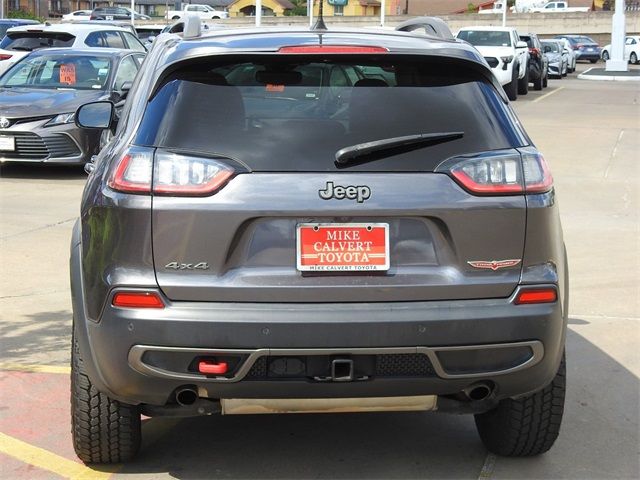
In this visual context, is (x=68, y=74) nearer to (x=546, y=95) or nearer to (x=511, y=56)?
(x=511, y=56)

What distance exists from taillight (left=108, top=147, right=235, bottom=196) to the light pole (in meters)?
38.5

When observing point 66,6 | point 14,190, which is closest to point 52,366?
point 14,190

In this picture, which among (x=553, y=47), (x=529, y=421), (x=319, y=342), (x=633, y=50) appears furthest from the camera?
(x=633, y=50)

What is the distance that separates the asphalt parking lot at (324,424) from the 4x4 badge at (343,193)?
126cm

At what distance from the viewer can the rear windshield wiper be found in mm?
3688

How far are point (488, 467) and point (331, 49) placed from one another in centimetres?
182

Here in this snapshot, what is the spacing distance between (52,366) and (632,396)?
300 centimetres

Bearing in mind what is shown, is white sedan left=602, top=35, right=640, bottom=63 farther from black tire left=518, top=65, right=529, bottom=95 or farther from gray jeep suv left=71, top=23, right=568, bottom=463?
gray jeep suv left=71, top=23, right=568, bottom=463

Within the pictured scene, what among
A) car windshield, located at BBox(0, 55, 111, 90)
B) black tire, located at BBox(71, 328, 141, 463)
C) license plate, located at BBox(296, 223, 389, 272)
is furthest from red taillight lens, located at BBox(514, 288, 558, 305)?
car windshield, located at BBox(0, 55, 111, 90)

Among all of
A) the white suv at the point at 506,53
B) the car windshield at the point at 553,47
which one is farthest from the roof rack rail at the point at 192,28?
the car windshield at the point at 553,47

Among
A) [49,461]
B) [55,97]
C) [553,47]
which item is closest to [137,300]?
[49,461]

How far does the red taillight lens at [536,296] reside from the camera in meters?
3.75

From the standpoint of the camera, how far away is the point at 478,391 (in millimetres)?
3912

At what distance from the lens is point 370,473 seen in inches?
169
